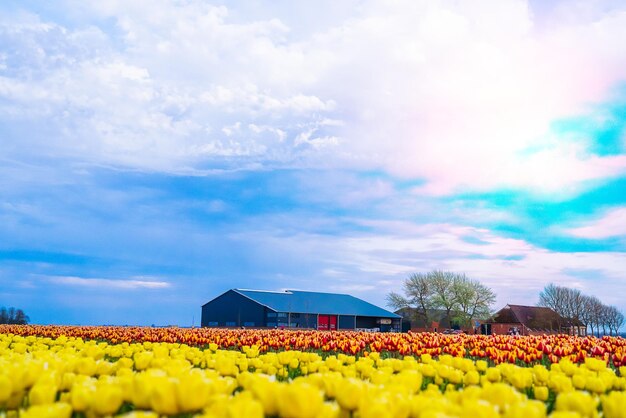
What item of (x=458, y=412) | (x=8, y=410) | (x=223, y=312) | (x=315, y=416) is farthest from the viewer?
(x=223, y=312)

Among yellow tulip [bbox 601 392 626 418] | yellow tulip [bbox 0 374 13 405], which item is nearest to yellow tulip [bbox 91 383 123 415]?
yellow tulip [bbox 0 374 13 405]

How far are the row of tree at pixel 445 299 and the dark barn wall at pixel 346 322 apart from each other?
6.90 m

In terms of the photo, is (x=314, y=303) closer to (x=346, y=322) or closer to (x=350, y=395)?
(x=346, y=322)

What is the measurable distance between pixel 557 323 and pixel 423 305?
16769mm

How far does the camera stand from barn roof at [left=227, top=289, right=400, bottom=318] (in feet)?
208

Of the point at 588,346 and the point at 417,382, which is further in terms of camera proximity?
the point at 588,346

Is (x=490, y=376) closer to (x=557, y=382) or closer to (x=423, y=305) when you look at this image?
(x=557, y=382)

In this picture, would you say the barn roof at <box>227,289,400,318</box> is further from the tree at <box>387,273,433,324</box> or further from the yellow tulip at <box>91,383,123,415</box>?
the yellow tulip at <box>91,383,123,415</box>

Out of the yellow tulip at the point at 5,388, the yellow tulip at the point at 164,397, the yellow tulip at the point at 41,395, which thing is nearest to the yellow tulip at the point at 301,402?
the yellow tulip at the point at 164,397

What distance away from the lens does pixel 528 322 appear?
7469cm

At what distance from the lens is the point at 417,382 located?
3.47m

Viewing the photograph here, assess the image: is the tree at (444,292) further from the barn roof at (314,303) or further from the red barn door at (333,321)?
the red barn door at (333,321)

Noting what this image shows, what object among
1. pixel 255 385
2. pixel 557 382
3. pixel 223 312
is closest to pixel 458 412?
pixel 255 385

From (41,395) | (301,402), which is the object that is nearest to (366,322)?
(41,395)
